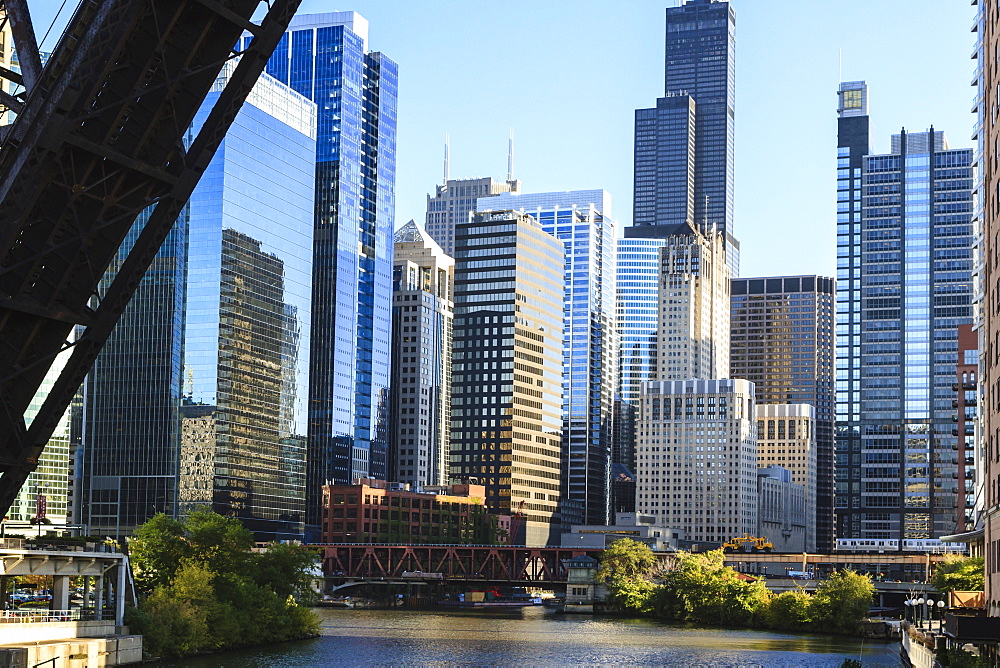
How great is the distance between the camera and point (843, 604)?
141500 millimetres

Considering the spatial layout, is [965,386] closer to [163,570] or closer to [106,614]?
[163,570]

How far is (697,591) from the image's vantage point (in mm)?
159750

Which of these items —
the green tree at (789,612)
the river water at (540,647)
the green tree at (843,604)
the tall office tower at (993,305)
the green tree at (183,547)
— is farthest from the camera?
the green tree at (789,612)

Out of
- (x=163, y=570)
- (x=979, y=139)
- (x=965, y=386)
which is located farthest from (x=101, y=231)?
(x=965, y=386)

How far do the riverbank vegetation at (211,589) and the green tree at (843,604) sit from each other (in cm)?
5573

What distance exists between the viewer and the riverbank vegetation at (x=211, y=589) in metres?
83.9

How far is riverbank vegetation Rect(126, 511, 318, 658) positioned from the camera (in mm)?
83875

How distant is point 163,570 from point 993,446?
2240 inches

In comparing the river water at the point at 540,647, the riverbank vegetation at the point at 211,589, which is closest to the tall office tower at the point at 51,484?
the river water at the point at 540,647

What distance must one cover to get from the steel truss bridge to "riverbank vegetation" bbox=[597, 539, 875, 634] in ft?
423

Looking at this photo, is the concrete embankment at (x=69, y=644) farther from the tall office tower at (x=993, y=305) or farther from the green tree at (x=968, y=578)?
the green tree at (x=968, y=578)

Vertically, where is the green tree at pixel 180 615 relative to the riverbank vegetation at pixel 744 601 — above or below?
above

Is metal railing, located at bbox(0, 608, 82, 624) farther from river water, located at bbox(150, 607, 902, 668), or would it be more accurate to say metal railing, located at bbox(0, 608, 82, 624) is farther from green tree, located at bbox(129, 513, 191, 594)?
green tree, located at bbox(129, 513, 191, 594)

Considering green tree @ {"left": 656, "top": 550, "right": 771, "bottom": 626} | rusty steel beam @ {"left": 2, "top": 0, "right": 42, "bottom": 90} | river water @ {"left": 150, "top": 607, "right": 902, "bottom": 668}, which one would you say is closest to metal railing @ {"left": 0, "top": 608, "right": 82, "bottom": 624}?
river water @ {"left": 150, "top": 607, "right": 902, "bottom": 668}
